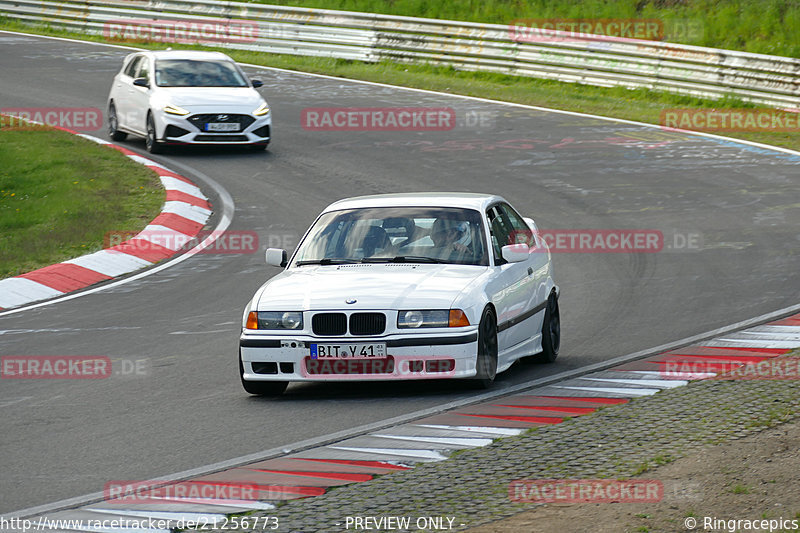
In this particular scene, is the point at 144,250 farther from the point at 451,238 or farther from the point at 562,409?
the point at 562,409

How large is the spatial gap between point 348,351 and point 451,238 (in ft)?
5.18

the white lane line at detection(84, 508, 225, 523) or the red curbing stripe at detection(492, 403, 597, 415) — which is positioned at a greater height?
the white lane line at detection(84, 508, 225, 523)

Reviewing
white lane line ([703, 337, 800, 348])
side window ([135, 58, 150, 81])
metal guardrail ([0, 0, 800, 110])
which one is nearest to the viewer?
white lane line ([703, 337, 800, 348])

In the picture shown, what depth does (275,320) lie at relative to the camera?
30.2 feet

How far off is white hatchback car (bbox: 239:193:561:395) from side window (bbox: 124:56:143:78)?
13767mm

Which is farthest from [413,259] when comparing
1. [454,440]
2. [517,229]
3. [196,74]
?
[196,74]

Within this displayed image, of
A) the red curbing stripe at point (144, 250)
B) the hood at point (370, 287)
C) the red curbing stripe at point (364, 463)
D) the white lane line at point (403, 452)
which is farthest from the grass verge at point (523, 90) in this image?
the red curbing stripe at point (364, 463)

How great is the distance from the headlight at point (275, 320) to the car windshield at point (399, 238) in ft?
3.25

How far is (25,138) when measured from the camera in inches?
874

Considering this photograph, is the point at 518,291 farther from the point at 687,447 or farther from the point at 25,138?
the point at 25,138

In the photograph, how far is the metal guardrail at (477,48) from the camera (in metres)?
25.5

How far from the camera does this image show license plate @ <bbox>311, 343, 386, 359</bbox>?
897 centimetres

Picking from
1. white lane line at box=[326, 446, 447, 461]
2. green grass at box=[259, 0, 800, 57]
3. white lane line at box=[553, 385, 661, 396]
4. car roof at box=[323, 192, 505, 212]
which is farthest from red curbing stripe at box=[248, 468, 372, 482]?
green grass at box=[259, 0, 800, 57]

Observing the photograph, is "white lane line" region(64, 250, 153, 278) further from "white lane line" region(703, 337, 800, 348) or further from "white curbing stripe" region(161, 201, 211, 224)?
"white lane line" region(703, 337, 800, 348)
